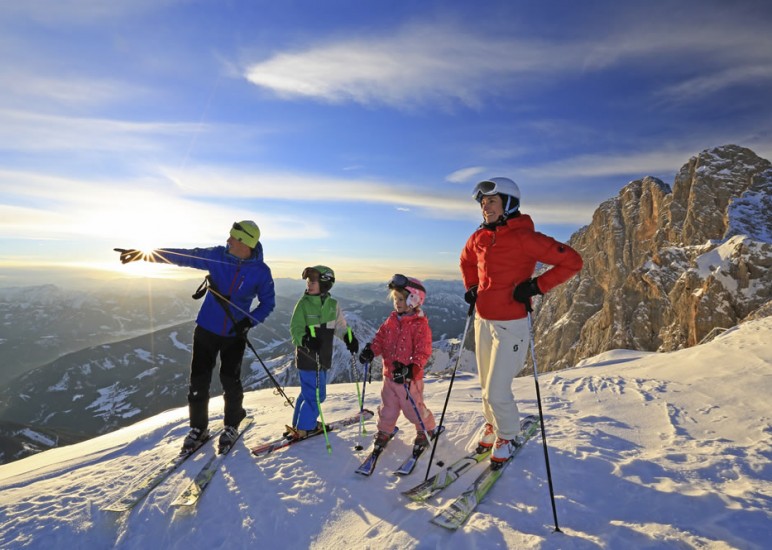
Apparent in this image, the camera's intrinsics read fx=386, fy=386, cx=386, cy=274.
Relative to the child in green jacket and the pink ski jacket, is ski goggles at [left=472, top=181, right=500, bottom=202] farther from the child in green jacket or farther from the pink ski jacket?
the child in green jacket

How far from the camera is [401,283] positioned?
6840 mm

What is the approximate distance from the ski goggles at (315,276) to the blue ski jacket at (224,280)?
2.32ft

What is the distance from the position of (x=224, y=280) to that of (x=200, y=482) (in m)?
3.42

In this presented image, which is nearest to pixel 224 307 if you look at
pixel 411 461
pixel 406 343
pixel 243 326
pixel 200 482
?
pixel 243 326

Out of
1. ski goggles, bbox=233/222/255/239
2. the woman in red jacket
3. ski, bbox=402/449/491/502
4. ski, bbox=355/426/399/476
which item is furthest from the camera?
ski goggles, bbox=233/222/255/239

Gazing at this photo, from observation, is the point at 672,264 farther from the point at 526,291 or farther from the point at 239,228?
the point at 239,228

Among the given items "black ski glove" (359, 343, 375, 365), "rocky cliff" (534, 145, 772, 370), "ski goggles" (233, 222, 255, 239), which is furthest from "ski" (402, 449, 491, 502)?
"rocky cliff" (534, 145, 772, 370)

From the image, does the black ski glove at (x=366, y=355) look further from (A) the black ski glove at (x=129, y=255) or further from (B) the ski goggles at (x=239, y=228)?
(A) the black ski glove at (x=129, y=255)

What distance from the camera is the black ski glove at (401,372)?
20.9ft

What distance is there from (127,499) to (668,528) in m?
7.15

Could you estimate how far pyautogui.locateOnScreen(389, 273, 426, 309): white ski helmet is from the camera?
6.85 meters

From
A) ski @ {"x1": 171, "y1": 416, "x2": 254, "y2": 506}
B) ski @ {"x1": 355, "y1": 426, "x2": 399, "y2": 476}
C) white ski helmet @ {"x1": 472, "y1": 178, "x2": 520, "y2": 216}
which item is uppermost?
white ski helmet @ {"x1": 472, "y1": 178, "x2": 520, "y2": 216}

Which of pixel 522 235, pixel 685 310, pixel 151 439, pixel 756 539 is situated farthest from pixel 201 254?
pixel 685 310

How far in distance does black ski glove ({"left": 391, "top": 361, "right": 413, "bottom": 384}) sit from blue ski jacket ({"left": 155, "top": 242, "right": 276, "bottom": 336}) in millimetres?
2938
